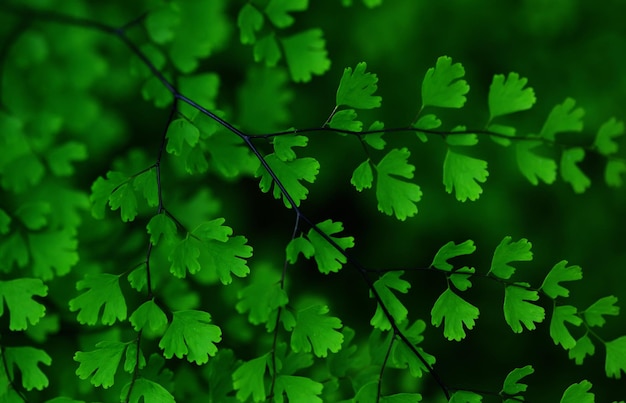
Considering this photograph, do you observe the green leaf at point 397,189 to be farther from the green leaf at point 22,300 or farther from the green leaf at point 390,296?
the green leaf at point 22,300

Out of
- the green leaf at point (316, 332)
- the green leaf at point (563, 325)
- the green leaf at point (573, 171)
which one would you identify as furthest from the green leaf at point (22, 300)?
the green leaf at point (573, 171)

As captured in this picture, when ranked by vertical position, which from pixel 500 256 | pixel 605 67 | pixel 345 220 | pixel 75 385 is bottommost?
pixel 345 220

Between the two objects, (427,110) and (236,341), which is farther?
(427,110)

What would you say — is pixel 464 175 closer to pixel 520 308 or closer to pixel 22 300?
pixel 520 308

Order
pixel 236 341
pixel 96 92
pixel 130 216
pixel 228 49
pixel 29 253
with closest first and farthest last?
pixel 130 216, pixel 29 253, pixel 236 341, pixel 96 92, pixel 228 49

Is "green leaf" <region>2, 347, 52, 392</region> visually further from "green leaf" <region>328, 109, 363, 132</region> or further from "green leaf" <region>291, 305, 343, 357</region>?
"green leaf" <region>328, 109, 363, 132</region>

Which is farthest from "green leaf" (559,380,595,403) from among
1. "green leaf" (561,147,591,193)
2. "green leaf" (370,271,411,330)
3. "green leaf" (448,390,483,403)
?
"green leaf" (561,147,591,193)

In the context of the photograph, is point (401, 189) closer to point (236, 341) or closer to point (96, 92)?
point (236, 341)

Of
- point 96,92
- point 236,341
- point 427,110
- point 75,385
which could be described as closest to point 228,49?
point 96,92
